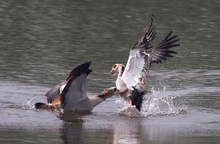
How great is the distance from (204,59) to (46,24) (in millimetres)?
6636

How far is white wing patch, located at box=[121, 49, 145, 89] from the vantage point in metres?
15.1

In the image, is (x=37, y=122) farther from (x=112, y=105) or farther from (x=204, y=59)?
(x=204, y=59)

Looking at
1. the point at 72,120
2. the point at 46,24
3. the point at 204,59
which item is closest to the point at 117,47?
the point at 204,59

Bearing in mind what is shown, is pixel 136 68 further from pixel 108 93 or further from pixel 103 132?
pixel 103 132

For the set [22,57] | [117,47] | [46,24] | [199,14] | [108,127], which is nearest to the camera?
[108,127]

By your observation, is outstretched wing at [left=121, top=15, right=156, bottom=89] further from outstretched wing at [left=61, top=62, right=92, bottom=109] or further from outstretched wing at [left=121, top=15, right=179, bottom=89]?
outstretched wing at [left=61, top=62, right=92, bottom=109]

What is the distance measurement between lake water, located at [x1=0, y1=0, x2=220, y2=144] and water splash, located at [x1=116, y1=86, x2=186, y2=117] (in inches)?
0.7

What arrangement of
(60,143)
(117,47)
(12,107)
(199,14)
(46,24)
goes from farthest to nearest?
(199,14) < (46,24) < (117,47) < (12,107) < (60,143)

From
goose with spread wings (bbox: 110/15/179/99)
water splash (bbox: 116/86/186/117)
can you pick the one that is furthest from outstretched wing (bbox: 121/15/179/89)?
water splash (bbox: 116/86/186/117)

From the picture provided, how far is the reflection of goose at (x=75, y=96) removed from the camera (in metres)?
13.9

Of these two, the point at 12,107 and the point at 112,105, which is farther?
the point at 112,105

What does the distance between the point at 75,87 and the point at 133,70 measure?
1.56 m

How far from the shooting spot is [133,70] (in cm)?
1520

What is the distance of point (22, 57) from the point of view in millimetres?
19297
